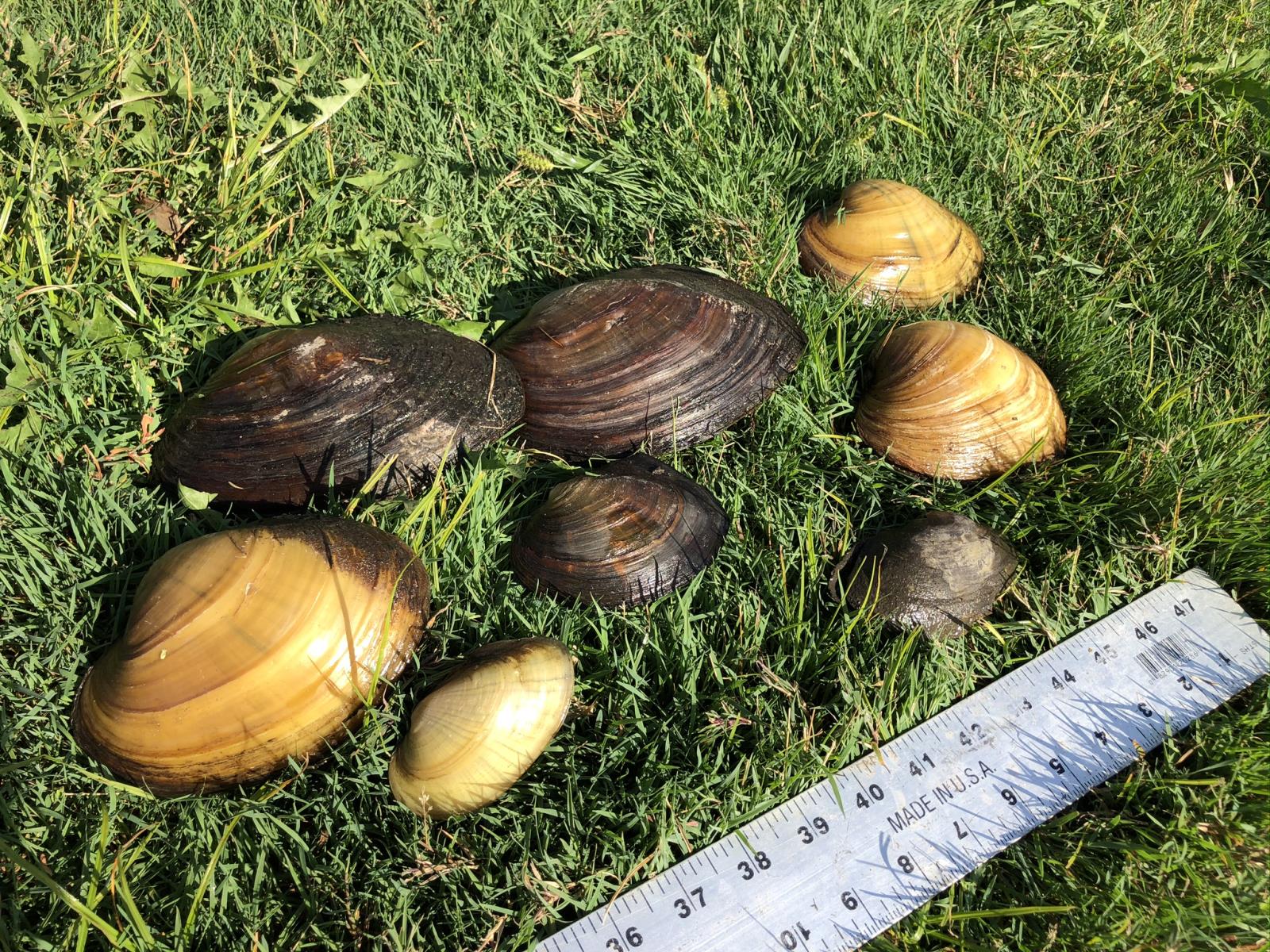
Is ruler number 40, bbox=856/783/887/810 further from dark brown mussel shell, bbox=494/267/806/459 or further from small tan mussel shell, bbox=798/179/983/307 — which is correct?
small tan mussel shell, bbox=798/179/983/307

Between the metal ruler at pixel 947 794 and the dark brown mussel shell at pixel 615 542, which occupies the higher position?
the dark brown mussel shell at pixel 615 542

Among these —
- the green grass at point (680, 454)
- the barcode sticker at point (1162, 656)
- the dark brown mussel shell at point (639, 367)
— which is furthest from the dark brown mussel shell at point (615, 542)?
the barcode sticker at point (1162, 656)

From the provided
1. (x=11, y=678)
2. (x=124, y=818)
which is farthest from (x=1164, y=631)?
(x=11, y=678)

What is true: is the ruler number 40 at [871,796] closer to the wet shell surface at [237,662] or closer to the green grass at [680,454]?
the green grass at [680,454]

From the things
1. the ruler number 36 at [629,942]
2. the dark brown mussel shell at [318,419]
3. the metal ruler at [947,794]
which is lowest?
the metal ruler at [947,794]

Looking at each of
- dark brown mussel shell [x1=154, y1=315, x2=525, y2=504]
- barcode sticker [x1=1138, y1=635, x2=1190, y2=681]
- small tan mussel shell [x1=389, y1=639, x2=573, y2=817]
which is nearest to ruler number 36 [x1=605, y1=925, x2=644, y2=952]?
small tan mussel shell [x1=389, y1=639, x2=573, y2=817]

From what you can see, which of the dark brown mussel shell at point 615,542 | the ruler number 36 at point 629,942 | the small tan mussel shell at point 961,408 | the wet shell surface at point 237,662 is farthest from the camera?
the small tan mussel shell at point 961,408
